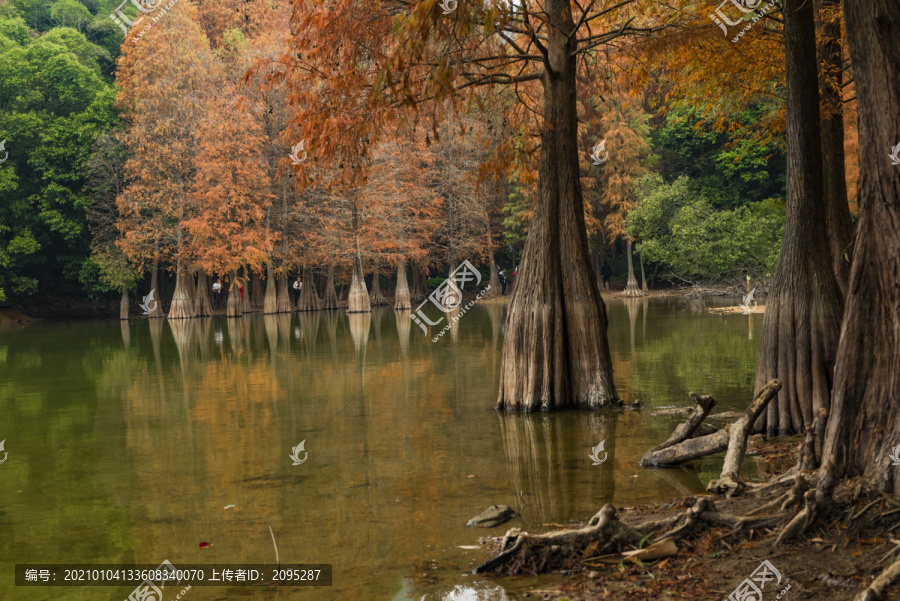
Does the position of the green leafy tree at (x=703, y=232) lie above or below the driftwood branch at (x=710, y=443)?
above

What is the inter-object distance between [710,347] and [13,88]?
41796mm

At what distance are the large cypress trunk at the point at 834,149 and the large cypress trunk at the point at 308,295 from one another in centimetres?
3727

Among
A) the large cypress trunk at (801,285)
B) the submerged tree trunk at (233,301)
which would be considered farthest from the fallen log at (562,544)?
the submerged tree trunk at (233,301)

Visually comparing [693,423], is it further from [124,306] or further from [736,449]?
[124,306]

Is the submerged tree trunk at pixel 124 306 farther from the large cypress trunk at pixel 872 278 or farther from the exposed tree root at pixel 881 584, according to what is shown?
the exposed tree root at pixel 881 584

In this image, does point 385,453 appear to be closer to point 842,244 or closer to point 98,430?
point 98,430

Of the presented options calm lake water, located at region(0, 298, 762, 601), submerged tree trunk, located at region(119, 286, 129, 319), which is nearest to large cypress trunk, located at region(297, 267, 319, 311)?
submerged tree trunk, located at region(119, 286, 129, 319)

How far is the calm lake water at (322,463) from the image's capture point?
6270 mm

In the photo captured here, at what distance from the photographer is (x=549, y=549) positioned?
5547 millimetres

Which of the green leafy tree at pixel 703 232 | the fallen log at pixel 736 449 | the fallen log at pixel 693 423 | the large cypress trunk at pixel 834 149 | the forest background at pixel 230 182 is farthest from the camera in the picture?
the forest background at pixel 230 182

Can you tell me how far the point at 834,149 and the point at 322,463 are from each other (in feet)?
29.8

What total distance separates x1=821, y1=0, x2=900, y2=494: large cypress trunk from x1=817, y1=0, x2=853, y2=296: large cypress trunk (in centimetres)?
570

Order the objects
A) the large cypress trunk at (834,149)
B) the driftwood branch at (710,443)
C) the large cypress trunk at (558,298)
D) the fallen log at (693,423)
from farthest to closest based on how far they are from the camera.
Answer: the large cypress trunk at (834,149) < the large cypress trunk at (558,298) < the fallen log at (693,423) < the driftwood branch at (710,443)

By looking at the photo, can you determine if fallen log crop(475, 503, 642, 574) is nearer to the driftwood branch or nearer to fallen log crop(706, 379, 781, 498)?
fallen log crop(706, 379, 781, 498)
